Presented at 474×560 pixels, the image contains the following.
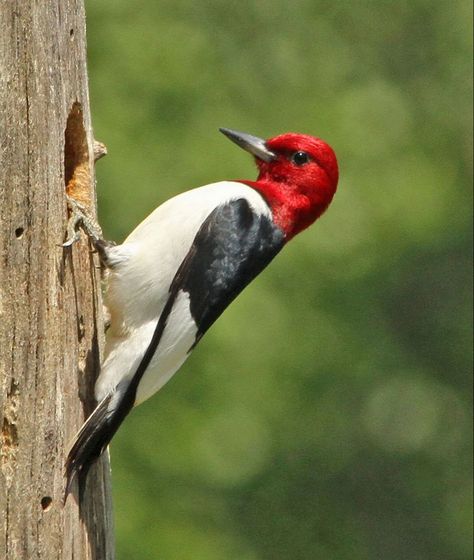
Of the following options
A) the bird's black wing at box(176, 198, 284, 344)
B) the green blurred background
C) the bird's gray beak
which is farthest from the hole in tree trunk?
the green blurred background

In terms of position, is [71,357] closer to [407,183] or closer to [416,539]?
[407,183]

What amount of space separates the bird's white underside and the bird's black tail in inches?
3.7

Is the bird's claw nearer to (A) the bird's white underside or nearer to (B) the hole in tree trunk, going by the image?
(B) the hole in tree trunk

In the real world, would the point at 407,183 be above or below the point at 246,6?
below

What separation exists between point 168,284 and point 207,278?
0.55ft

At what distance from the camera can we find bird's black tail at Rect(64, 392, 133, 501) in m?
5.24

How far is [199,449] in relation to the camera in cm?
1034

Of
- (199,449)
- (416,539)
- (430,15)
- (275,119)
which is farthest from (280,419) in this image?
(430,15)

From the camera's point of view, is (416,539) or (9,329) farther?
(416,539)

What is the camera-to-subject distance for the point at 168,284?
5828 millimetres

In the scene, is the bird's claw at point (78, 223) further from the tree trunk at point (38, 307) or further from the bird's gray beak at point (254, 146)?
the bird's gray beak at point (254, 146)

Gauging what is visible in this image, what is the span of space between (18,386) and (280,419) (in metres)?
6.98

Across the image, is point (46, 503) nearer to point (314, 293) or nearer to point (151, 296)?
point (151, 296)

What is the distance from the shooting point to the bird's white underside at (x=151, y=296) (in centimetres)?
559
